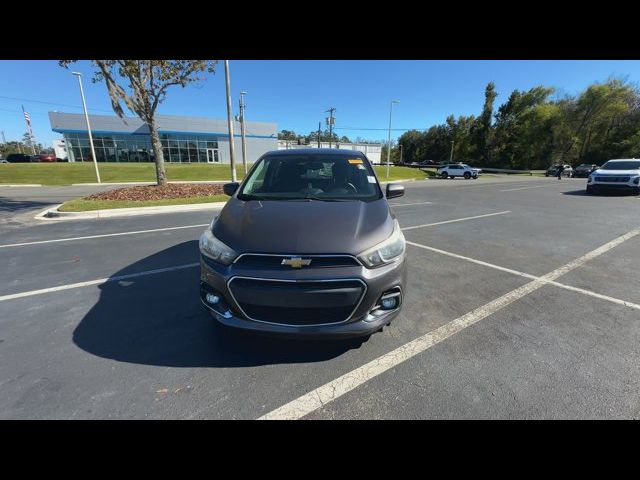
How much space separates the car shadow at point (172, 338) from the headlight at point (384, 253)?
815mm

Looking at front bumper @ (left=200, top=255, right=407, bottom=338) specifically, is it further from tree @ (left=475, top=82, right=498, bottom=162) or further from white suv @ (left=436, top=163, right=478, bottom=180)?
tree @ (left=475, top=82, right=498, bottom=162)

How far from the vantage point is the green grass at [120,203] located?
29.4 ft

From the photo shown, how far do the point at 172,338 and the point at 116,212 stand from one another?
26.1ft

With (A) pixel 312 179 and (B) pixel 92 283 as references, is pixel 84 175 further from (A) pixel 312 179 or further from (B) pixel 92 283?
(A) pixel 312 179

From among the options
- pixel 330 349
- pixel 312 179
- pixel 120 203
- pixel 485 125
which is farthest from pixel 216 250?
pixel 485 125

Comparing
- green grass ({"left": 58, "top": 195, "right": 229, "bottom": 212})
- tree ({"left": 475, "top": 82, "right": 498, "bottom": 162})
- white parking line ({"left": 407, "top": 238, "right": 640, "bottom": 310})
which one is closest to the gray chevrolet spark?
white parking line ({"left": 407, "top": 238, "right": 640, "bottom": 310})

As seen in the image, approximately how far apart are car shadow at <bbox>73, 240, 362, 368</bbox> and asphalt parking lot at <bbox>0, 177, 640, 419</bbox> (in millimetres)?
17

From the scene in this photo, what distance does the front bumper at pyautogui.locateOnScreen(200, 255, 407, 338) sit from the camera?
2.16 m

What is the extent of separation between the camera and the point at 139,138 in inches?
1725
